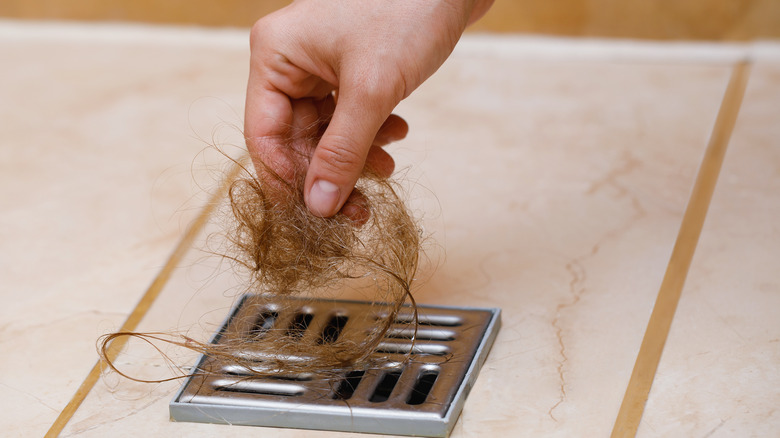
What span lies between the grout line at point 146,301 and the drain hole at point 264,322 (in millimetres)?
138

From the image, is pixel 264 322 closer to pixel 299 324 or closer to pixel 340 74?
pixel 299 324

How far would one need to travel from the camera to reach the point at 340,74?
0.86m

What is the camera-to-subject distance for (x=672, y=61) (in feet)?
5.83

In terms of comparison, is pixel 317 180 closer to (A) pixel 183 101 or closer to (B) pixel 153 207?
(B) pixel 153 207

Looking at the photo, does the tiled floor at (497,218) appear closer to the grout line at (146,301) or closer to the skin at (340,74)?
the grout line at (146,301)

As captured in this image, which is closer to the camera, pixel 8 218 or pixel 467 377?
pixel 467 377

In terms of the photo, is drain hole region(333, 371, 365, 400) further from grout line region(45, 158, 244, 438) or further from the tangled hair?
grout line region(45, 158, 244, 438)

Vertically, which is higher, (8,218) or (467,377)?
(467,377)

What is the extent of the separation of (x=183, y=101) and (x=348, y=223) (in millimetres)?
877

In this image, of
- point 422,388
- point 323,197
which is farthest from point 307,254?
point 422,388

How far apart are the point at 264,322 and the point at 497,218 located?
0.39m

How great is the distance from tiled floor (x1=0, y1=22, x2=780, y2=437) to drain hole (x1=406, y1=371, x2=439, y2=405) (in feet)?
0.15

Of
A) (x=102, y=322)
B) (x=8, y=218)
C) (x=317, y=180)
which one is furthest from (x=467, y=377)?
(x=8, y=218)

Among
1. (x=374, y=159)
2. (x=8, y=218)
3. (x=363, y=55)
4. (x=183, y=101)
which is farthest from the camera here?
(x=183, y=101)
